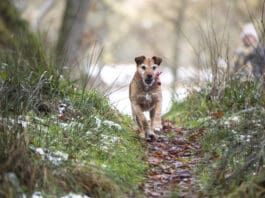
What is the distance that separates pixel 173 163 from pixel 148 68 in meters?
2.24

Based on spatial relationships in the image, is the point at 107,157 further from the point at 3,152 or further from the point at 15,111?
the point at 3,152

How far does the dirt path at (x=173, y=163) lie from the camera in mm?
6659

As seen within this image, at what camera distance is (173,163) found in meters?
7.84

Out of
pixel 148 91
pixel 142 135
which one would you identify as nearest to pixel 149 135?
pixel 142 135

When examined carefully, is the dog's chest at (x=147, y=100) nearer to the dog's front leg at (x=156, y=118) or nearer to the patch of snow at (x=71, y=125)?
the dog's front leg at (x=156, y=118)

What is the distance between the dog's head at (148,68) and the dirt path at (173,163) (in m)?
0.81

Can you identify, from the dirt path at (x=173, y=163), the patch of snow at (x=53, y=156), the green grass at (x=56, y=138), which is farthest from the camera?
the dirt path at (x=173, y=163)

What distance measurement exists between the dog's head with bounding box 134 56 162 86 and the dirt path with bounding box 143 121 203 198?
2.67 ft

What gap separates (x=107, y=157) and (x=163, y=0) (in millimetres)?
30345

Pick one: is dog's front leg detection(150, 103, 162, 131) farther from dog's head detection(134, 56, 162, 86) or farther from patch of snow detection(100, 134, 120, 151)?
patch of snow detection(100, 134, 120, 151)

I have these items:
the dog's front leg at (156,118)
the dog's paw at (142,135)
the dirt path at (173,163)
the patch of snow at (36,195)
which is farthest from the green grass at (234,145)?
the patch of snow at (36,195)

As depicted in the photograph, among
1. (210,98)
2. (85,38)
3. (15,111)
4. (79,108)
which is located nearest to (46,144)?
(15,111)

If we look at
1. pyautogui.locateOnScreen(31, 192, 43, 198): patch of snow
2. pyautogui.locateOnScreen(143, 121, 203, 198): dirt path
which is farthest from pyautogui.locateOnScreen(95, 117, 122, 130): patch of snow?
pyautogui.locateOnScreen(31, 192, 43, 198): patch of snow

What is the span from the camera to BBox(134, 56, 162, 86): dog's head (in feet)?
31.6
